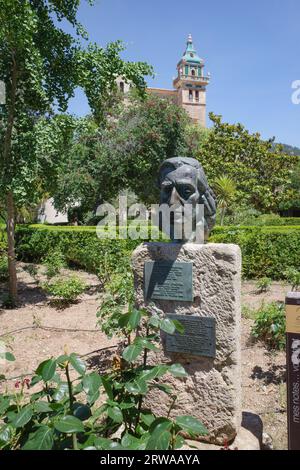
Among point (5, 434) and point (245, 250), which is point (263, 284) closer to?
point (245, 250)

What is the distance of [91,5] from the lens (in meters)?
6.38

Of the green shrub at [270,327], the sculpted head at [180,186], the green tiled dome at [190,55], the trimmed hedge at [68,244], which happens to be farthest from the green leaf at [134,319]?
the green tiled dome at [190,55]

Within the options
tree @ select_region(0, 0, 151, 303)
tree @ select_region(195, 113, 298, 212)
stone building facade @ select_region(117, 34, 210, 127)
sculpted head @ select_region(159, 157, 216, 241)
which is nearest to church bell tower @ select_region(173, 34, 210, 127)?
stone building facade @ select_region(117, 34, 210, 127)

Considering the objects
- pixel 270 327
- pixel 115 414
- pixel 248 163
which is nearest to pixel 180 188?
pixel 115 414

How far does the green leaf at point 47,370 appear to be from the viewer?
1635 mm

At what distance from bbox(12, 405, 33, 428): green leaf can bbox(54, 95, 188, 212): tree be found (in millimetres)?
14633

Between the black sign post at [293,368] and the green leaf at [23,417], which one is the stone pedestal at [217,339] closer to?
the black sign post at [293,368]

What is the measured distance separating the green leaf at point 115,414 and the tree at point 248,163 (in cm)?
1830

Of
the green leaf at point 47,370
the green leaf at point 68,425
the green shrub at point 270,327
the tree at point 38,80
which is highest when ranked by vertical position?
the tree at point 38,80

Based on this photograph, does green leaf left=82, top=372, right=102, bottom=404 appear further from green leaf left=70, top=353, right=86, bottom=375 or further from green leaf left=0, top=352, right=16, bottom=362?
green leaf left=0, top=352, right=16, bottom=362

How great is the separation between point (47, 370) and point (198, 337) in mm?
1400

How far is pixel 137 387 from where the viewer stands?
1746mm

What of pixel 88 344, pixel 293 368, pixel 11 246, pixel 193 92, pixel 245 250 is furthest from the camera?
pixel 193 92

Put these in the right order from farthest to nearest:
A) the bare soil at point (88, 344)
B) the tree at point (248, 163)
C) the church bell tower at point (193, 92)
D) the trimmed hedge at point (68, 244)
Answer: the church bell tower at point (193, 92), the tree at point (248, 163), the trimmed hedge at point (68, 244), the bare soil at point (88, 344)
